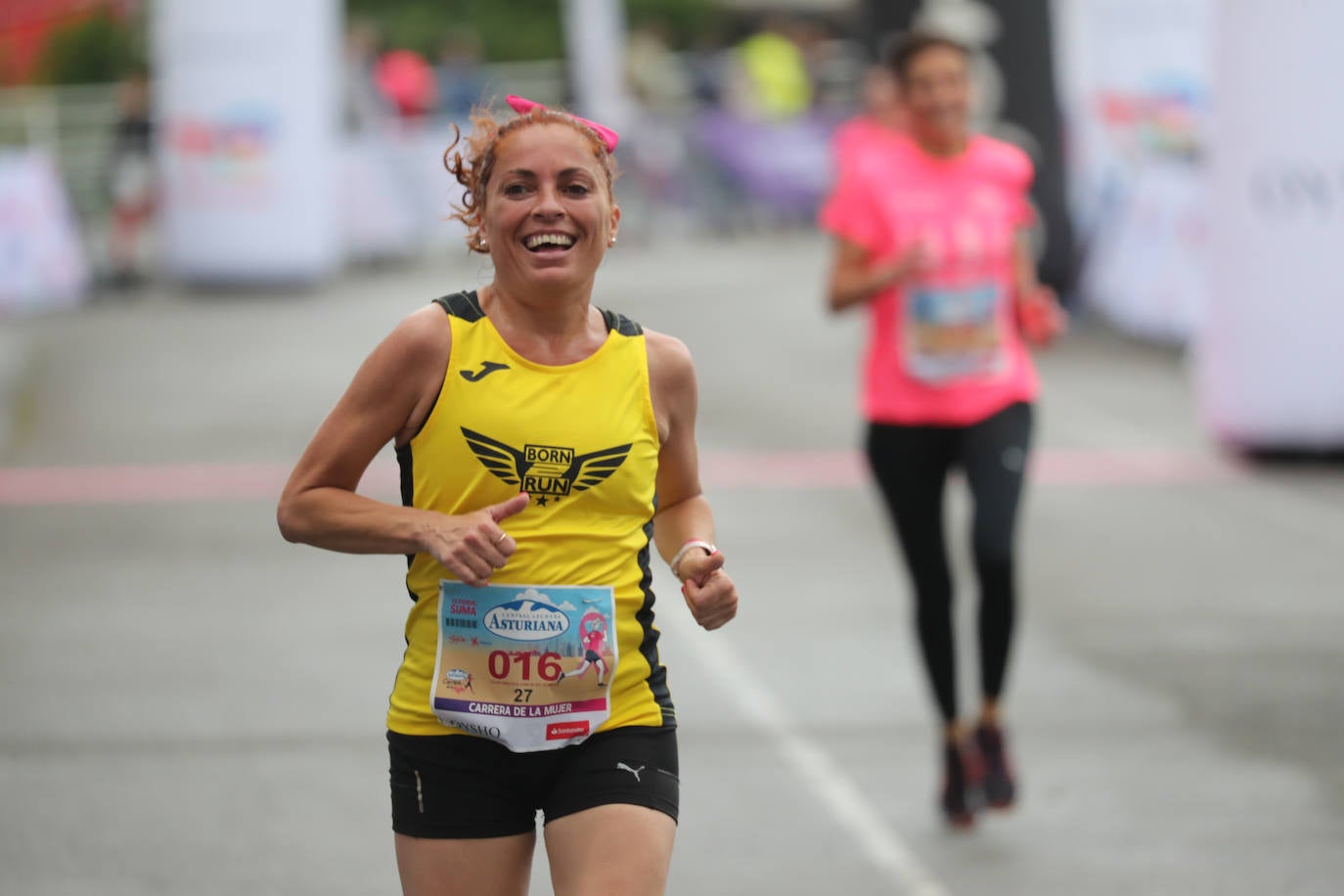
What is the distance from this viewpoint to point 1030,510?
33.4ft

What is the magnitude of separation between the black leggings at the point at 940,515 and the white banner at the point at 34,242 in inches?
545

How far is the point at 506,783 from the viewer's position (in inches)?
128

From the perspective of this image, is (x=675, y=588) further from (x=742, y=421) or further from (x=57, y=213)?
(x=57, y=213)

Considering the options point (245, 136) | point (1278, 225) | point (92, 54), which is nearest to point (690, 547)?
point (1278, 225)

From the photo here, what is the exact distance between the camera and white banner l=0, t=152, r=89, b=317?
695 inches

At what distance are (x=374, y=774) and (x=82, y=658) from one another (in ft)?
6.42

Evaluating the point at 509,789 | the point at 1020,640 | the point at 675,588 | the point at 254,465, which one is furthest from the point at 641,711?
the point at 254,465

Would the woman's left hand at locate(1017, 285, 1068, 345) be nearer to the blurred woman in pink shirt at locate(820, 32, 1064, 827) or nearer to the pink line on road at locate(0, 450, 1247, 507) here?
the blurred woman in pink shirt at locate(820, 32, 1064, 827)

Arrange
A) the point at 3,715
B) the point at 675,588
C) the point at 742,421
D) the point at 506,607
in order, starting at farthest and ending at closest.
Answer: the point at 742,421 → the point at 675,588 → the point at 3,715 → the point at 506,607

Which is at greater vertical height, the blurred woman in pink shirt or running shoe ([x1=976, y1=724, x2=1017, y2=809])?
the blurred woman in pink shirt

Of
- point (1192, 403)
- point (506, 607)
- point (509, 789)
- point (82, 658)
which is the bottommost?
point (1192, 403)

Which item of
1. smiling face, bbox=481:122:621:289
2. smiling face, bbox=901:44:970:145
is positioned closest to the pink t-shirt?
smiling face, bbox=901:44:970:145

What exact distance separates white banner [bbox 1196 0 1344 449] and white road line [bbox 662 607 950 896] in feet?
14.5

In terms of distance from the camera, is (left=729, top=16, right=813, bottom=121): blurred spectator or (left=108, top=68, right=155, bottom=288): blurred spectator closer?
(left=108, top=68, right=155, bottom=288): blurred spectator
